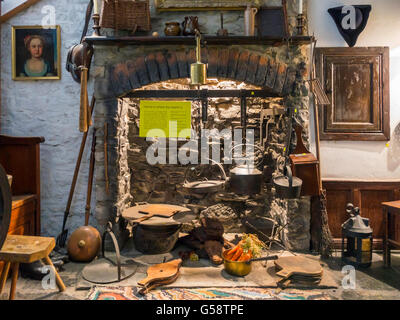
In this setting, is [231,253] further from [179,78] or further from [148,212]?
[179,78]

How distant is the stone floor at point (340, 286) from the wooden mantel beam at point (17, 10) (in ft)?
10.1

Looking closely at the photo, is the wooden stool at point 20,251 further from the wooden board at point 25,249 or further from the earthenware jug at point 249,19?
the earthenware jug at point 249,19

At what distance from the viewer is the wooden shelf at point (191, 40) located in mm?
3666

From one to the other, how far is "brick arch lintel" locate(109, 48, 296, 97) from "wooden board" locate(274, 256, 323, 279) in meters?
1.78

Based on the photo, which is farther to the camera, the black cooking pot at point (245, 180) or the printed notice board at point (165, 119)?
the printed notice board at point (165, 119)

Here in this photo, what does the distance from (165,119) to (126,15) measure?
125 centimetres

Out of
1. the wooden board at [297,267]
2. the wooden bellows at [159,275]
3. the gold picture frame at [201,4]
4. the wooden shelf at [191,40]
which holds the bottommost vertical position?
the wooden bellows at [159,275]

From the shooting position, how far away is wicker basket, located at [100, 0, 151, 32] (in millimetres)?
3688

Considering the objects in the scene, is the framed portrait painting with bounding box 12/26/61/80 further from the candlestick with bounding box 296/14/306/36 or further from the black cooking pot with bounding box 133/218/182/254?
the candlestick with bounding box 296/14/306/36

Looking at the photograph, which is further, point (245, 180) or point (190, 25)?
point (190, 25)

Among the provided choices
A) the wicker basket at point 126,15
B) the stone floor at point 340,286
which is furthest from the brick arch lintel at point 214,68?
the stone floor at point 340,286

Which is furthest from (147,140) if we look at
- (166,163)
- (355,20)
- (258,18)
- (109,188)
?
(355,20)

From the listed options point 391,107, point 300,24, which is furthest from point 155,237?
point 391,107

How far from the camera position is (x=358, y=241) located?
355 cm
